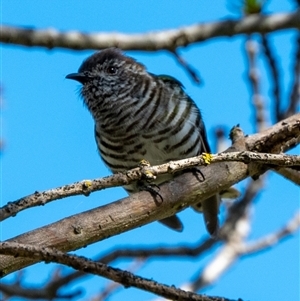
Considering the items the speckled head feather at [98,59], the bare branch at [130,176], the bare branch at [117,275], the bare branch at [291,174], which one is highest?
the speckled head feather at [98,59]

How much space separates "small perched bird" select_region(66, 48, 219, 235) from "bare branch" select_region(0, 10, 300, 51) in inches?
58.3

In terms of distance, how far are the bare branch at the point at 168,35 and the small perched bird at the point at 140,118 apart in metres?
1.48

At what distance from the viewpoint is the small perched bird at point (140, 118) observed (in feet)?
16.9

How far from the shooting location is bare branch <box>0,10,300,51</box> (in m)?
3.49

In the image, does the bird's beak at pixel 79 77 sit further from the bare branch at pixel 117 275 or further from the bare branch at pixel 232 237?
the bare branch at pixel 117 275

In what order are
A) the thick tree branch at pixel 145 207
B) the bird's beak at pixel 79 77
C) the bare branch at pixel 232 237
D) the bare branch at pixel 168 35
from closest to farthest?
the thick tree branch at pixel 145 207
the bare branch at pixel 168 35
the bare branch at pixel 232 237
the bird's beak at pixel 79 77

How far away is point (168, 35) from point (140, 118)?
1609mm

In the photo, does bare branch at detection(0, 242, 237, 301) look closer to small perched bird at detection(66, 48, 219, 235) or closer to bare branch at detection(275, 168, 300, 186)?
bare branch at detection(275, 168, 300, 186)

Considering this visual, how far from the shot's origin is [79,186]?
8.82 ft

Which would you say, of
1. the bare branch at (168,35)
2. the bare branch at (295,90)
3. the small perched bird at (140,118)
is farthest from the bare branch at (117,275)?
the bare branch at (295,90)

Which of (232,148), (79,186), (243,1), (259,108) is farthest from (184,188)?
(259,108)

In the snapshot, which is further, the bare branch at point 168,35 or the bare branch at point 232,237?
the bare branch at point 232,237

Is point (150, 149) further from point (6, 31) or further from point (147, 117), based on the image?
point (6, 31)

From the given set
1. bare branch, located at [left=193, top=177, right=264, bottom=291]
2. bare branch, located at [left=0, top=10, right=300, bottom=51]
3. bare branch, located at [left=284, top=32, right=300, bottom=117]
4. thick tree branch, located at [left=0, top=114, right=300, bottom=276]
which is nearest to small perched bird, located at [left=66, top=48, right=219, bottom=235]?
bare branch, located at [left=193, top=177, right=264, bottom=291]
